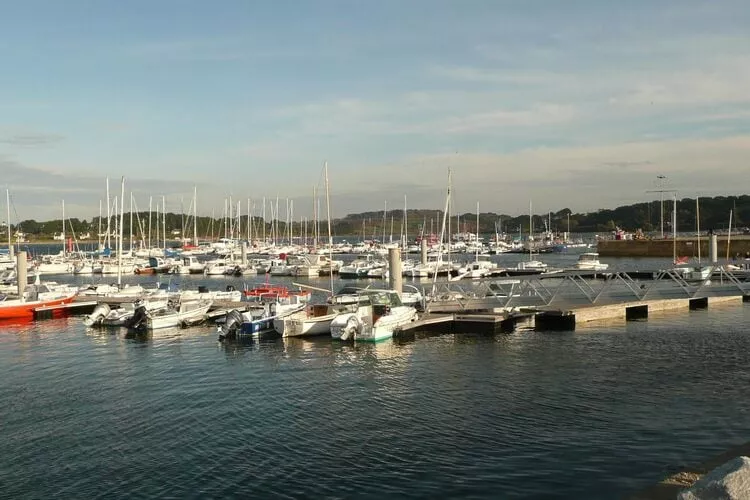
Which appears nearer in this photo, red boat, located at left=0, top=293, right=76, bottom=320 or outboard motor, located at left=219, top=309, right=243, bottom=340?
outboard motor, located at left=219, top=309, right=243, bottom=340

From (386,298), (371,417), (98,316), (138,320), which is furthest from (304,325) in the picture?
(371,417)

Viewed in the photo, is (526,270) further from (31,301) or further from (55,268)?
(55,268)

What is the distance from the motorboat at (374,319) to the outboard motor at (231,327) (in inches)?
230

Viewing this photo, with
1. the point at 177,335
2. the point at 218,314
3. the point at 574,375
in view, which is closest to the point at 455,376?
the point at 574,375

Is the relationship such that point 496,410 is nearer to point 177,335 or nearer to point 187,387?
point 187,387

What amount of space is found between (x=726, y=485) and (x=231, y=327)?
33580mm

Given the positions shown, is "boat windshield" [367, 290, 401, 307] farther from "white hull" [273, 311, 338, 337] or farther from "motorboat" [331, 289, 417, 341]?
"white hull" [273, 311, 338, 337]

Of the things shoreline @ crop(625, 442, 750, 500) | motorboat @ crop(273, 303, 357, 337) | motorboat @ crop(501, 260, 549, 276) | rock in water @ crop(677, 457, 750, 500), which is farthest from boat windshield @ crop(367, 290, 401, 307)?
motorboat @ crop(501, 260, 549, 276)

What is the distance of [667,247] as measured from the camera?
5349 inches

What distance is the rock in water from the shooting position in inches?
411

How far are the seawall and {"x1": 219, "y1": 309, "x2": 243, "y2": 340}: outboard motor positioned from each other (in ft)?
349

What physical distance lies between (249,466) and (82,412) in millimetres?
9524

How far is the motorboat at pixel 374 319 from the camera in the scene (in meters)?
39.4

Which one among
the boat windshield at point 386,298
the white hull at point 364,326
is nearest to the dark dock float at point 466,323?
the white hull at point 364,326
